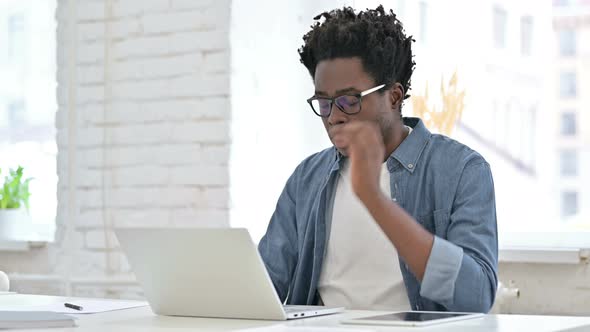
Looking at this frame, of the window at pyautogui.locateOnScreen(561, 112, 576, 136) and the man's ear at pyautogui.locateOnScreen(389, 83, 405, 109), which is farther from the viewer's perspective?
the window at pyautogui.locateOnScreen(561, 112, 576, 136)

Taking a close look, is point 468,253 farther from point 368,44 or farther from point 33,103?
point 33,103

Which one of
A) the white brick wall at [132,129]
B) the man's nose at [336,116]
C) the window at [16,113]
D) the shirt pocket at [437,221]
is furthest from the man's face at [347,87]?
the window at [16,113]

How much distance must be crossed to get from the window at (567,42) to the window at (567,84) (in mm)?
70

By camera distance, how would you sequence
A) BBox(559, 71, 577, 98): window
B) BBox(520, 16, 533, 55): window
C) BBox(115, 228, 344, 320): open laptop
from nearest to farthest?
BBox(115, 228, 344, 320): open laptop → BBox(559, 71, 577, 98): window → BBox(520, 16, 533, 55): window

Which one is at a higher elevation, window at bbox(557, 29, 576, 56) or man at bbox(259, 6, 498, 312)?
window at bbox(557, 29, 576, 56)

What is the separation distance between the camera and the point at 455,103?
3.58 metres

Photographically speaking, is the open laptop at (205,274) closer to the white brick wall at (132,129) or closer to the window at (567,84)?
the white brick wall at (132,129)

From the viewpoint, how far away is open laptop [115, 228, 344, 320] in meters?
1.92

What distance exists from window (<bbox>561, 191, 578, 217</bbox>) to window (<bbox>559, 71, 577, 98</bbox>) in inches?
12.4

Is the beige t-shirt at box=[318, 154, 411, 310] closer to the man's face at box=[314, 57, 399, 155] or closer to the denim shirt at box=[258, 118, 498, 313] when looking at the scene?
the denim shirt at box=[258, 118, 498, 313]

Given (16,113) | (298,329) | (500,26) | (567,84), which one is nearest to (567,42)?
(567,84)

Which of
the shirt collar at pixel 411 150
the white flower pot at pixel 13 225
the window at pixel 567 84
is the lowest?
the white flower pot at pixel 13 225

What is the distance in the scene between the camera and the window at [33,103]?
448cm

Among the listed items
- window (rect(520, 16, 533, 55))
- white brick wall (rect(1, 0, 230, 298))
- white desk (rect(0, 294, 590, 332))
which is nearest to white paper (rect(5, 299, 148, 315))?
white desk (rect(0, 294, 590, 332))
